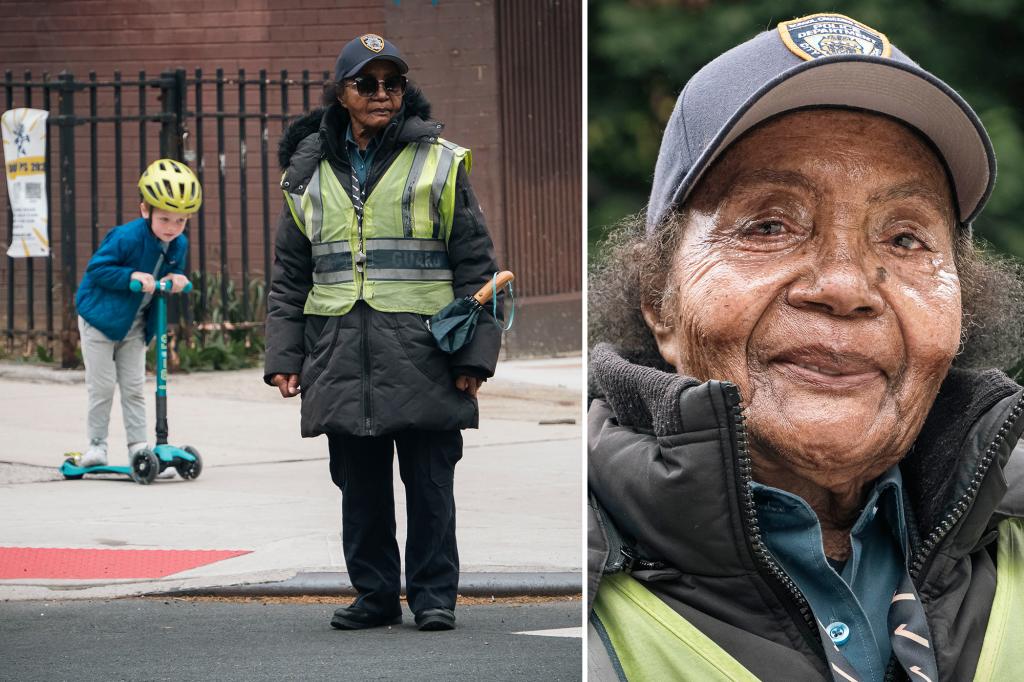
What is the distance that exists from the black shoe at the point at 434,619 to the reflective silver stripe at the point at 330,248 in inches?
45.7

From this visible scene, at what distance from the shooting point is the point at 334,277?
4.53 meters

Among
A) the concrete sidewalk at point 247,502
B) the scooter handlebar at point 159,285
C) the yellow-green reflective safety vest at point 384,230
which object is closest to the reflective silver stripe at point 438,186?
the yellow-green reflective safety vest at point 384,230

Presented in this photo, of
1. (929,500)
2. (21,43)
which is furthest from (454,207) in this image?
(21,43)

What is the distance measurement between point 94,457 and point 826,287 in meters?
5.90

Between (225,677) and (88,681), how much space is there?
379 millimetres

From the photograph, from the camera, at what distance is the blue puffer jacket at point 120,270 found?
6.76 m

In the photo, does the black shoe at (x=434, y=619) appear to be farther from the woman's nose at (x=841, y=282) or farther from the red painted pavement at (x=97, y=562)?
the woman's nose at (x=841, y=282)

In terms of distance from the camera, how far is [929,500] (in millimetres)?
1781

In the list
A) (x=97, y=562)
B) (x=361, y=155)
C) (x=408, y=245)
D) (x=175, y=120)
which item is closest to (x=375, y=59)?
(x=361, y=155)

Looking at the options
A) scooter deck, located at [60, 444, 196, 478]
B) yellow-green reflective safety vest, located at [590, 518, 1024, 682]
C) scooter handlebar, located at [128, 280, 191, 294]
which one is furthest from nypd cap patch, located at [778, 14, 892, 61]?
scooter deck, located at [60, 444, 196, 478]

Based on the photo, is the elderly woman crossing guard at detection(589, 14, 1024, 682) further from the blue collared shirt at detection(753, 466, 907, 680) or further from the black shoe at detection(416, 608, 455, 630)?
the black shoe at detection(416, 608, 455, 630)

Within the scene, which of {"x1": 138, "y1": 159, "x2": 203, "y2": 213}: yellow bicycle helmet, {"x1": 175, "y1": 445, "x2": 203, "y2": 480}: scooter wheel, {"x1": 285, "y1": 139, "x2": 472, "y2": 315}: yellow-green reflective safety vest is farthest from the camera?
{"x1": 175, "y1": 445, "x2": 203, "y2": 480}: scooter wheel

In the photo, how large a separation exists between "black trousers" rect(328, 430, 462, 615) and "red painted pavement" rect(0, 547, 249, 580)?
1.27m

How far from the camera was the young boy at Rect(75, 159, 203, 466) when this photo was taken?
6652 mm
